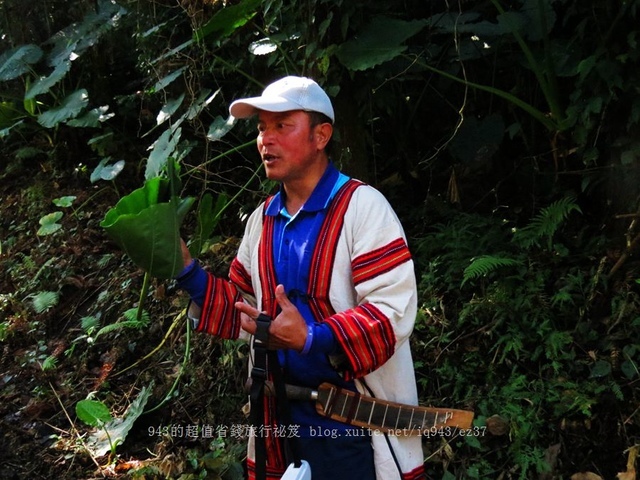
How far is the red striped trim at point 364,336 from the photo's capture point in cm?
170

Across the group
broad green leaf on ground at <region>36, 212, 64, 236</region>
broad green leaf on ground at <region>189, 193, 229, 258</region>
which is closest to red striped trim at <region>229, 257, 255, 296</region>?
broad green leaf on ground at <region>189, 193, 229, 258</region>

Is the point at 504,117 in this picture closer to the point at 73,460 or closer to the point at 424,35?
the point at 424,35

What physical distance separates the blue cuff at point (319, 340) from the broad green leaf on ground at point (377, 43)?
1675 millimetres

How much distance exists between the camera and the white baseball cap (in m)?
1.84

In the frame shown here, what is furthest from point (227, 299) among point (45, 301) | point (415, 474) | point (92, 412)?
point (45, 301)

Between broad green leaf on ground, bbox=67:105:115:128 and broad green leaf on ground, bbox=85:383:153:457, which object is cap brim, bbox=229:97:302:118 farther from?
broad green leaf on ground, bbox=67:105:115:128

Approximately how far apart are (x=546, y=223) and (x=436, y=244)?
22.7 inches

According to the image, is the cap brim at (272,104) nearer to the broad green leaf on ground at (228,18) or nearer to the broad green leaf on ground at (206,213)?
the broad green leaf on ground at (206,213)

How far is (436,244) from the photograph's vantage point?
3686 millimetres

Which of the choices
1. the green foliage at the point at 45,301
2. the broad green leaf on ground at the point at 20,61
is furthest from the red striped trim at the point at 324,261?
the broad green leaf on ground at the point at 20,61

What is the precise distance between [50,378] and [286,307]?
116 inches

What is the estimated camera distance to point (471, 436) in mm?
2961

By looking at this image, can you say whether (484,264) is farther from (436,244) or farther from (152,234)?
(152,234)

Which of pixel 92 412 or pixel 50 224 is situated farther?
pixel 50 224
